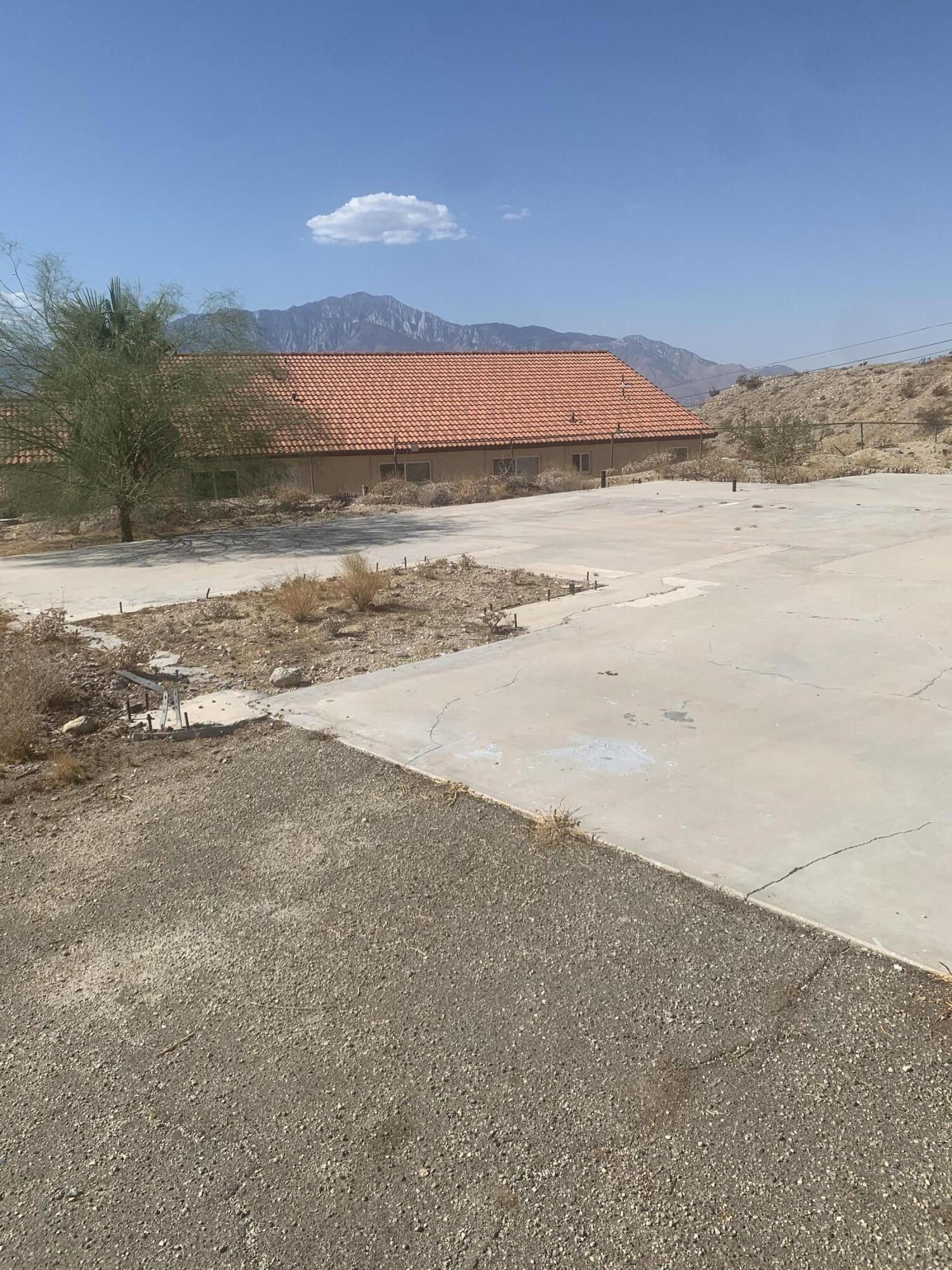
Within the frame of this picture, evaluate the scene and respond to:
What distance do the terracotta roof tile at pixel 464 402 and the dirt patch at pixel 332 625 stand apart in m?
15.1

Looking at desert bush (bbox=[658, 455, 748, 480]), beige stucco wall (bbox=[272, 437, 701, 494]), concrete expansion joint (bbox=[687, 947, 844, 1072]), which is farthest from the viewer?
beige stucco wall (bbox=[272, 437, 701, 494])

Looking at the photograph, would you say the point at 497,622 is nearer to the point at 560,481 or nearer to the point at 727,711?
the point at 727,711

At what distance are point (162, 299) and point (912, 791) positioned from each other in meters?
19.4

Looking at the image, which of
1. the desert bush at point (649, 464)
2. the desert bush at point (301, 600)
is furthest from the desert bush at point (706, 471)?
the desert bush at point (301, 600)

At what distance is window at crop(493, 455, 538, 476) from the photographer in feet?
103

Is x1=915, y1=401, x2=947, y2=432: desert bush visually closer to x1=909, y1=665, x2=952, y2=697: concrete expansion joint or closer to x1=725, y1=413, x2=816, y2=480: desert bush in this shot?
x1=725, y1=413, x2=816, y2=480: desert bush

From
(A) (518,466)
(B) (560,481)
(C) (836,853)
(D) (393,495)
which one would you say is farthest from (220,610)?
(A) (518,466)

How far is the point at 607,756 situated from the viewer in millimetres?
→ 6250

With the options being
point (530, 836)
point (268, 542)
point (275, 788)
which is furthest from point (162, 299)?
point (530, 836)

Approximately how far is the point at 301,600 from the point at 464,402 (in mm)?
24226

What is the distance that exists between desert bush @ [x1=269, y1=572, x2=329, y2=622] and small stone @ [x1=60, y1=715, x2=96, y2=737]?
3.60 meters

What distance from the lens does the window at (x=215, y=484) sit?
2108cm

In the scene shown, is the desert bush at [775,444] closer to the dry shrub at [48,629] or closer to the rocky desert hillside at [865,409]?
the rocky desert hillside at [865,409]

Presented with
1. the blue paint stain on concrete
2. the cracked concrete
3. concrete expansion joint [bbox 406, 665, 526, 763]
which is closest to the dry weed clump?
the cracked concrete
